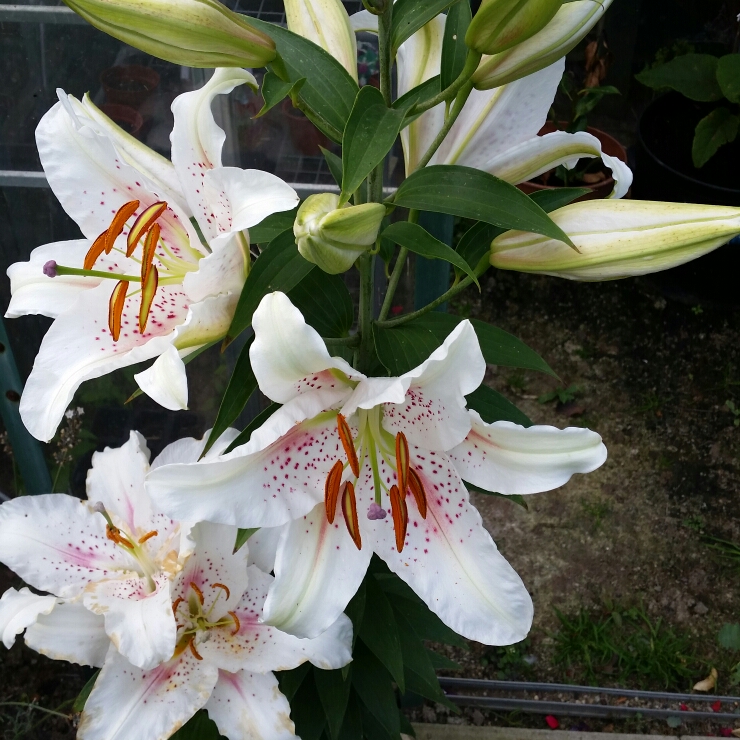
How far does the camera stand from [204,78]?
1.56 metres

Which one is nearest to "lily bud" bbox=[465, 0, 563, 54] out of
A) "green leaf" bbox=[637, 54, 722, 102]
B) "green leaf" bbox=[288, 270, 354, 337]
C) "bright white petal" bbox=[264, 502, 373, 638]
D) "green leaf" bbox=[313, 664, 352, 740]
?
"green leaf" bbox=[288, 270, 354, 337]

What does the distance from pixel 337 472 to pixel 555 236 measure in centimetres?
30

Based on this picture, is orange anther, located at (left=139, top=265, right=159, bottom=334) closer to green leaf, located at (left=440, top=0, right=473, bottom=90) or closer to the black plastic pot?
green leaf, located at (left=440, top=0, right=473, bottom=90)

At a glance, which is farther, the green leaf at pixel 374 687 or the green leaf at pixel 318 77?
the green leaf at pixel 374 687

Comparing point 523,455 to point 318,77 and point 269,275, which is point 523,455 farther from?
point 318,77

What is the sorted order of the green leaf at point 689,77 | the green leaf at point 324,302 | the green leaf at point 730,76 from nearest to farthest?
the green leaf at point 324,302 < the green leaf at point 730,76 < the green leaf at point 689,77

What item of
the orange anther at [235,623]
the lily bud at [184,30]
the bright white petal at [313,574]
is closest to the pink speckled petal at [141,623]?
the orange anther at [235,623]

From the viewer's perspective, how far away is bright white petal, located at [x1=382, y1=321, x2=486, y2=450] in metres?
0.72

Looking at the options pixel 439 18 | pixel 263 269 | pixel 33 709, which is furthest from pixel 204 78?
pixel 33 709

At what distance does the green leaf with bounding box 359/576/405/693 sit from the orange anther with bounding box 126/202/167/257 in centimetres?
67

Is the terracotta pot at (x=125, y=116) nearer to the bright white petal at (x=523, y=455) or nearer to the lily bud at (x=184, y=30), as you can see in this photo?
the lily bud at (x=184, y=30)

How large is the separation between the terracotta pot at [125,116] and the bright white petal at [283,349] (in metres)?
1.01

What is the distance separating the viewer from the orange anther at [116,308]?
85 cm

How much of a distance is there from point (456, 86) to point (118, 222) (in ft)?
1.18
